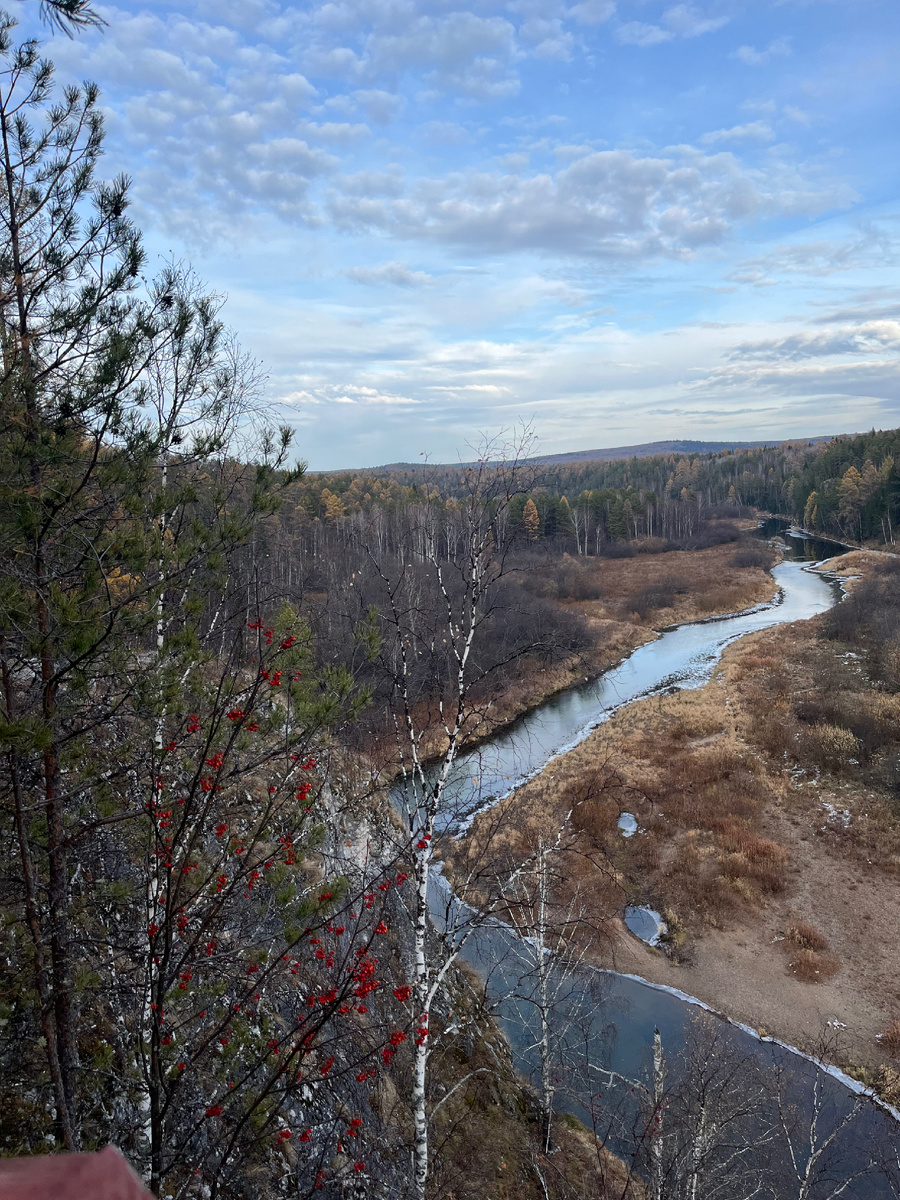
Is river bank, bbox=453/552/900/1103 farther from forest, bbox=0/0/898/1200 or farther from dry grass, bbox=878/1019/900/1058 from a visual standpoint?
forest, bbox=0/0/898/1200

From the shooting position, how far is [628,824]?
18.9 metres

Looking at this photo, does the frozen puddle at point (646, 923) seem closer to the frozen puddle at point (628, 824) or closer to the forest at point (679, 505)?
the frozen puddle at point (628, 824)

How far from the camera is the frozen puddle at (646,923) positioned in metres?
14.5

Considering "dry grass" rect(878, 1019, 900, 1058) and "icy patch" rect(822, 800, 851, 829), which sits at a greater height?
"icy patch" rect(822, 800, 851, 829)

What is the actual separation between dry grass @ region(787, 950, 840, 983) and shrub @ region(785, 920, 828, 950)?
0.18 meters

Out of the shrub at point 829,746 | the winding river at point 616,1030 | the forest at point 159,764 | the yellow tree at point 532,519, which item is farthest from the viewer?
the yellow tree at point 532,519

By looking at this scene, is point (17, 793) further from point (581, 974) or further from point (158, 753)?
point (581, 974)

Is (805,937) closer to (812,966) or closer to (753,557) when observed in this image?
(812,966)

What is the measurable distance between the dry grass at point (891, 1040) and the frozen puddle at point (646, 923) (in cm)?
411

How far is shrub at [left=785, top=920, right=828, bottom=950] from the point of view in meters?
14.0

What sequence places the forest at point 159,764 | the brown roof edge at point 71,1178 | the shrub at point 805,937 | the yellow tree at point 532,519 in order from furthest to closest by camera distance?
the yellow tree at point 532,519, the shrub at point 805,937, the forest at point 159,764, the brown roof edge at point 71,1178

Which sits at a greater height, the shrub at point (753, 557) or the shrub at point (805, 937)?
the shrub at point (753, 557)

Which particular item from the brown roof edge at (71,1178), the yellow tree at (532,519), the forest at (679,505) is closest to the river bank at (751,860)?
the brown roof edge at (71,1178)

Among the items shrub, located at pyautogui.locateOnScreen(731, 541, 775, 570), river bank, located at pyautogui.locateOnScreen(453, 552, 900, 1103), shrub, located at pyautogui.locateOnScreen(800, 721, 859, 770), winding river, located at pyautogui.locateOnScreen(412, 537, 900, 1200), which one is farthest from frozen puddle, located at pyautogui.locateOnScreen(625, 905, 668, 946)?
shrub, located at pyautogui.locateOnScreen(731, 541, 775, 570)
